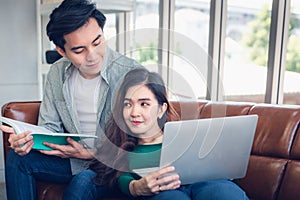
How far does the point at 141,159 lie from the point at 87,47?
1.71 ft

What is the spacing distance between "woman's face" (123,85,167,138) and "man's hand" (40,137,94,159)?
25 cm

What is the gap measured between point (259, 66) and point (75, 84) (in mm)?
1304

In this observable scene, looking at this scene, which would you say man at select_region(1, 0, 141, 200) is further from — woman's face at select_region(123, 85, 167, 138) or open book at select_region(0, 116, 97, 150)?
woman's face at select_region(123, 85, 167, 138)

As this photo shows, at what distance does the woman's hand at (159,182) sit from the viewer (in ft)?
3.74

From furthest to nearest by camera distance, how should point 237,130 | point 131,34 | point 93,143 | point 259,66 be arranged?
point 259,66 < point 93,143 < point 131,34 < point 237,130

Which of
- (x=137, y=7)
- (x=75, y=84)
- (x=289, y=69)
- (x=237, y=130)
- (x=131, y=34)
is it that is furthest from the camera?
(x=137, y=7)

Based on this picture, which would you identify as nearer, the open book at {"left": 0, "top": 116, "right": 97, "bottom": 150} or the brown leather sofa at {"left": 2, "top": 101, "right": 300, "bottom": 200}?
the open book at {"left": 0, "top": 116, "right": 97, "bottom": 150}

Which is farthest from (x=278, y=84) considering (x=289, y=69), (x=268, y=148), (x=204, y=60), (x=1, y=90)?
(x=1, y=90)

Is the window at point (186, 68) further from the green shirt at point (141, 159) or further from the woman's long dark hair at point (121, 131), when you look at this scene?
the green shirt at point (141, 159)

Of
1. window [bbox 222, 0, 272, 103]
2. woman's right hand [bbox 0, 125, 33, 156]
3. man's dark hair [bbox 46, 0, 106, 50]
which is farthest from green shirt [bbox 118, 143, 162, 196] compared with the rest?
window [bbox 222, 0, 272, 103]

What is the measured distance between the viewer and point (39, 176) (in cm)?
149

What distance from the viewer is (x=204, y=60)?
1335 millimetres

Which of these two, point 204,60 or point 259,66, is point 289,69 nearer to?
point 259,66

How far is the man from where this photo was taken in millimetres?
1447
